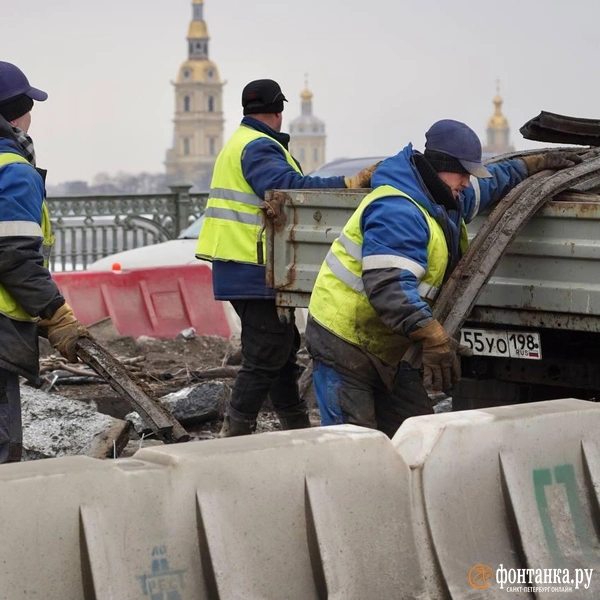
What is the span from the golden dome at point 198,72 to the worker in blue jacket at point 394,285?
163 meters

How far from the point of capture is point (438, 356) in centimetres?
562

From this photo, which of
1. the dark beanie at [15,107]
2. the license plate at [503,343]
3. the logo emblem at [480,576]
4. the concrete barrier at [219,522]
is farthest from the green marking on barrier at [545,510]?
the dark beanie at [15,107]

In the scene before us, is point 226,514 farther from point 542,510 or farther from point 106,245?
point 106,245

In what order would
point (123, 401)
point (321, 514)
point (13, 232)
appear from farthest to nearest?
1. point (123, 401)
2. point (13, 232)
3. point (321, 514)

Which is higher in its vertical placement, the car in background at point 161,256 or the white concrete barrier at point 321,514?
the white concrete barrier at point 321,514

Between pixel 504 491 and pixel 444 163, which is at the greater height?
pixel 444 163

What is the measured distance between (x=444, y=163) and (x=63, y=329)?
168 centimetres

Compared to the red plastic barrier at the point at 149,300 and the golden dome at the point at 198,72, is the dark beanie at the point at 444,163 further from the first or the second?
the golden dome at the point at 198,72

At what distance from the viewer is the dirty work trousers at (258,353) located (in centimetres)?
752

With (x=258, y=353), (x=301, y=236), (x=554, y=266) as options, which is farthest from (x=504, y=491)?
(x=258, y=353)

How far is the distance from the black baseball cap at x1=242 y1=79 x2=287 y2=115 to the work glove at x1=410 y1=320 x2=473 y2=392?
2359mm

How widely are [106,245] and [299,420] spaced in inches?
573

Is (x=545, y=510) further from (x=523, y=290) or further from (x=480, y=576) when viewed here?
(x=523, y=290)

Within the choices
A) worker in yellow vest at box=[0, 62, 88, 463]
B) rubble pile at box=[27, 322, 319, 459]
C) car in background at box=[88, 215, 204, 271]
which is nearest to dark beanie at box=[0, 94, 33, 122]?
worker in yellow vest at box=[0, 62, 88, 463]
